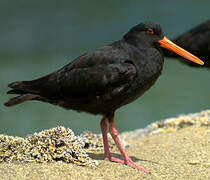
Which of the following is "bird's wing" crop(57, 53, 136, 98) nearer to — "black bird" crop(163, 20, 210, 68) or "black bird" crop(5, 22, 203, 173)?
"black bird" crop(5, 22, 203, 173)

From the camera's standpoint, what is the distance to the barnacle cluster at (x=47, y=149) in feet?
13.7

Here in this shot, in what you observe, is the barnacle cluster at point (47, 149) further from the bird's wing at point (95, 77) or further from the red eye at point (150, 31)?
the red eye at point (150, 31)

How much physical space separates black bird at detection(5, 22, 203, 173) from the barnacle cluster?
1.39 ft

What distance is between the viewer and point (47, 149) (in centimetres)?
422

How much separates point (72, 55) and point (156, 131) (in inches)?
392

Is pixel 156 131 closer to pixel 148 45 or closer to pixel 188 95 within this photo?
pixel 148 45

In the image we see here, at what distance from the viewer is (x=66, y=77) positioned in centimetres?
457

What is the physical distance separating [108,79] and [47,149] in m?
1.02

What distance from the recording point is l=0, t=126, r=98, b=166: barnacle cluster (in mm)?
4180

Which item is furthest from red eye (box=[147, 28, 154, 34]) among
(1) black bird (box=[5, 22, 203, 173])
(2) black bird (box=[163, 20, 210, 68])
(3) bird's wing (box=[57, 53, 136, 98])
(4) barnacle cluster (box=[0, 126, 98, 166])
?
(2) black bird (box=[163, 20, 210, 68])

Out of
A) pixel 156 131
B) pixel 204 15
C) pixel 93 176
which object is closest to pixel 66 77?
pixel 93 176

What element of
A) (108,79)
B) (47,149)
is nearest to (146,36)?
(108,79)

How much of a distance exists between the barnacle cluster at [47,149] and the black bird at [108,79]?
0.42m

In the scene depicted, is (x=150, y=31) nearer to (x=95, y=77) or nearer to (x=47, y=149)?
(x=95, y=77)
